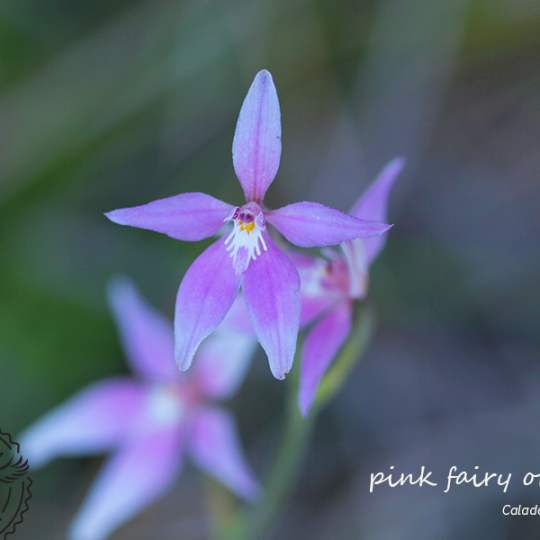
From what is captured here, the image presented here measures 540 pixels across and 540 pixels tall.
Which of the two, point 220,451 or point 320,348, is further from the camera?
point 220,451

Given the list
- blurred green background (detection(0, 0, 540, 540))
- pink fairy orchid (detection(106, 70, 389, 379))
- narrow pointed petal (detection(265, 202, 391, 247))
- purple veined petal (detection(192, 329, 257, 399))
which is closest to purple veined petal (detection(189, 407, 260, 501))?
purple veined petal (detection(192, 329, 257, 399))

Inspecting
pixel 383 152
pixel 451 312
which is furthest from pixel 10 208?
Result: pixel 451 312

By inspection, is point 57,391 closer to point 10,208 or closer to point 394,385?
point 10,208

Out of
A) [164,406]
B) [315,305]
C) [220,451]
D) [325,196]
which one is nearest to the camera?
[315,305]

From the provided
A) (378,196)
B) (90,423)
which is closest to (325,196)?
(90,423)

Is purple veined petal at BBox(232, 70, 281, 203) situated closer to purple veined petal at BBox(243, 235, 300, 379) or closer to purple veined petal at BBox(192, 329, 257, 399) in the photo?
purple veined petal at BBox(243, 235, 300, 379)

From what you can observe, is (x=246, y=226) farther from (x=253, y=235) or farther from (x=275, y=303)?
(x=275, y=303)
